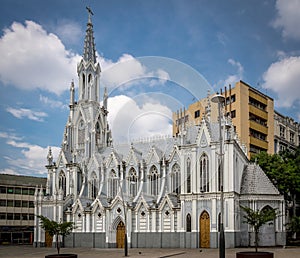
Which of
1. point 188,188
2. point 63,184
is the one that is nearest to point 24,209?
point 63,184

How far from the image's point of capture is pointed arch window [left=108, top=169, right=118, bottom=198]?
84750 mm

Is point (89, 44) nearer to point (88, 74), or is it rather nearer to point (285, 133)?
point (88, 74)

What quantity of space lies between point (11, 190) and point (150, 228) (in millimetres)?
44728

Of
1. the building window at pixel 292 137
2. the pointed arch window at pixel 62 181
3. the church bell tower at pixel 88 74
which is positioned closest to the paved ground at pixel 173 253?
the pointed arch window at pixel 62 181

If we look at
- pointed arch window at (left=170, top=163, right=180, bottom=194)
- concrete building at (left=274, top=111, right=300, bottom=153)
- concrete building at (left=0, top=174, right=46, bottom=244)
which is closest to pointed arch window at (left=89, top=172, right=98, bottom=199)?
pointed arch window at (left=170, top=163, right=180, bottom=194)

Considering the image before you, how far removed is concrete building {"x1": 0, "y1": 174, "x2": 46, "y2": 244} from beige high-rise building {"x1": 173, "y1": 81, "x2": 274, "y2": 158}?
43327 millimetres

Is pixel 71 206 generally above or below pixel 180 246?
above

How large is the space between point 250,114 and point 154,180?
36068 millimetres

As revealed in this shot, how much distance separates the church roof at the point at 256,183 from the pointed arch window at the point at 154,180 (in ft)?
52.1

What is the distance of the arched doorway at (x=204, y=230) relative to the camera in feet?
221

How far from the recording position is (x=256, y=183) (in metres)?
70.1

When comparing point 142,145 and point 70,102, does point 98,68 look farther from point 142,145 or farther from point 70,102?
point 142,145

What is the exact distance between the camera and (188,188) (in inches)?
2788

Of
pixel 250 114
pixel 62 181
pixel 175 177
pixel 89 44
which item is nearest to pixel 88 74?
pixel 89 44
